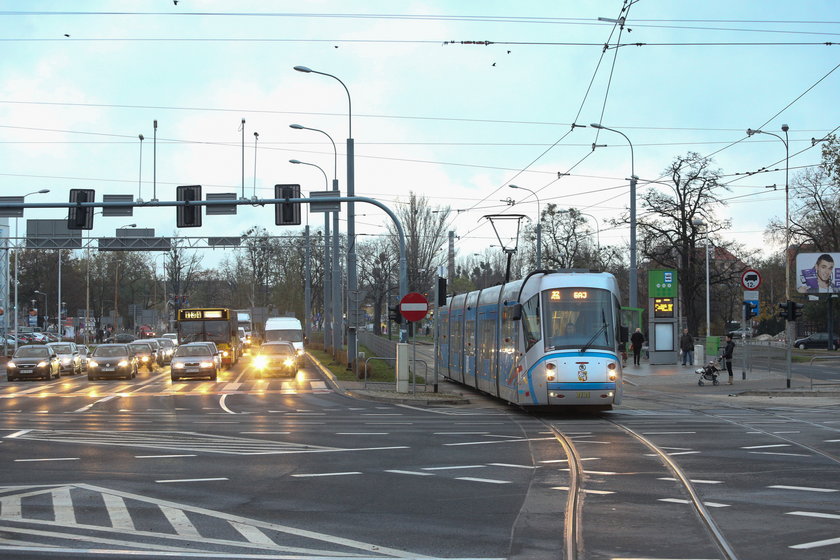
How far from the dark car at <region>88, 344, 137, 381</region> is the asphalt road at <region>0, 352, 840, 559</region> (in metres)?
19.8

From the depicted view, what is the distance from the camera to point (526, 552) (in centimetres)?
739

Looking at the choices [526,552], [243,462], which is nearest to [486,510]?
[526,552]

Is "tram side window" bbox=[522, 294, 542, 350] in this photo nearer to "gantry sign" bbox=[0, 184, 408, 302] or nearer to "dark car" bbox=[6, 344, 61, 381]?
"gantry sign" bbox=[0, 184, 408, 302]

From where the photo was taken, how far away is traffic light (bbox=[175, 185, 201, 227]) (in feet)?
101

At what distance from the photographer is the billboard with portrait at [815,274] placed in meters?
58.3

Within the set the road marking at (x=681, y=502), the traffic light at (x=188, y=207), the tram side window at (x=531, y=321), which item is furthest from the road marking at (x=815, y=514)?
the traffic light at (x=188, y=207)

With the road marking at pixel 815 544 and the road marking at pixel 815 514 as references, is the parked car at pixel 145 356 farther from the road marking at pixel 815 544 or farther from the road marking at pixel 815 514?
the road marking at pixel 815 544

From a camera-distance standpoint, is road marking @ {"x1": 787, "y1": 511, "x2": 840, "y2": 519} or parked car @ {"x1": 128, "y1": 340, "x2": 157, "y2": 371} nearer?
road marking @ {"x1": 787, "y1": 511, "x2": 840, "y2": 519}

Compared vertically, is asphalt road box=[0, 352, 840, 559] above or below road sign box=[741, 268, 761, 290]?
below

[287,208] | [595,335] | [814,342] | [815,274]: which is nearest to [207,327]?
[287,208]

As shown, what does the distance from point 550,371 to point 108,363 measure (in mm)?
25682

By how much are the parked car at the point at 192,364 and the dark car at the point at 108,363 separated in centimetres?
358

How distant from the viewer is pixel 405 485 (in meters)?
10.9

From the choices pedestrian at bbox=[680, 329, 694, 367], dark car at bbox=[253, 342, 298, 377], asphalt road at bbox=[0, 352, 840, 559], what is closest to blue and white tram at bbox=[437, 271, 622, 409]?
asphalt road at bbox=[0, 352, 840, 559]
